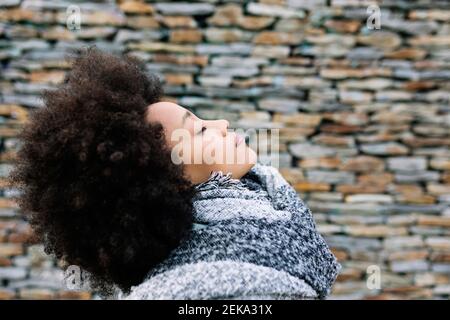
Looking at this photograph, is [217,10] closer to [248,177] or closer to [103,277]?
[248,177]

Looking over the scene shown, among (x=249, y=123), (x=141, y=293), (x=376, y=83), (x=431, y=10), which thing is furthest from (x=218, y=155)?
(x=431, y=10)

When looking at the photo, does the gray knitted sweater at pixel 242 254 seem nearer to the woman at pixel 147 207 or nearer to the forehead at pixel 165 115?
the woman at pixel 147 207

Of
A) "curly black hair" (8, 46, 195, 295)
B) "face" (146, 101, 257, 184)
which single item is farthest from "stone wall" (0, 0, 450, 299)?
"curly black hair" (8, 46, 195, 295)

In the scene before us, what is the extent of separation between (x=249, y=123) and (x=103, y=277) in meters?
1.84

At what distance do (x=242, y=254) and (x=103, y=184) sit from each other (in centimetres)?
39

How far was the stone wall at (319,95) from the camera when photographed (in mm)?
3111

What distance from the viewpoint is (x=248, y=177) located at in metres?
1.74

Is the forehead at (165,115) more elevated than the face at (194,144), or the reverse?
the forehead at (165,115)

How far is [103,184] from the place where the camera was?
1.32 meters

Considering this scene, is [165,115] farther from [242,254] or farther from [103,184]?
[242,254]

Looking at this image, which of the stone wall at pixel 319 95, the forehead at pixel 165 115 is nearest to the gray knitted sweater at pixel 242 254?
the forehead at pixel 165 115

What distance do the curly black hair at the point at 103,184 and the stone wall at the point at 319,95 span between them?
1.75 metres

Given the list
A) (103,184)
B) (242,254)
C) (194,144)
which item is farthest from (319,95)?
(103,184)

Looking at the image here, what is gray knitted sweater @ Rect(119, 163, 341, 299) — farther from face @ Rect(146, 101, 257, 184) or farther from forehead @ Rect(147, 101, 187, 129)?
forehead @ Rect(147, 101, 187, 129)
